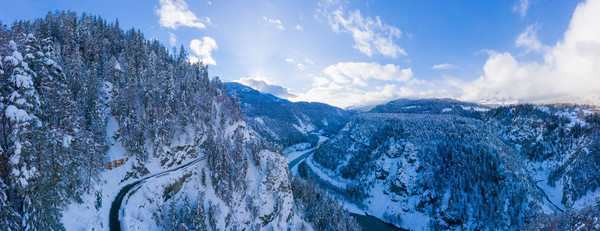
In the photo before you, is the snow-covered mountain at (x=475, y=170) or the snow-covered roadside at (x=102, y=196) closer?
the snow-covered roadside at (x=102, y=196)

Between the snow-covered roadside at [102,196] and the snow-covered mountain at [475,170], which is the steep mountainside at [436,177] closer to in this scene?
the snow-covered mountain at [475,170]

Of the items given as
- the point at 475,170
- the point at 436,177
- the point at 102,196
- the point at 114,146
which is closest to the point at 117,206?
the point at 102,196

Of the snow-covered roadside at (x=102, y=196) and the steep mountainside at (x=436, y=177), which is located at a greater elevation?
the snow-covered roadside at (x=102, y=196)

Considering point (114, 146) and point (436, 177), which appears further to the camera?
point (436, 177)

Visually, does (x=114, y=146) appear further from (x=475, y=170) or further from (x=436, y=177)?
(x=475, y=170)

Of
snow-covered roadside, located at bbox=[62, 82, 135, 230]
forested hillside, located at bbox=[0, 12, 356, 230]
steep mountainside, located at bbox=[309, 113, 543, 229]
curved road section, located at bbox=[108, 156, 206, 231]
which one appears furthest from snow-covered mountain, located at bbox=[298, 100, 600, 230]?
snow-covered roadside, located at bbox=[62, 82, 135, 230]

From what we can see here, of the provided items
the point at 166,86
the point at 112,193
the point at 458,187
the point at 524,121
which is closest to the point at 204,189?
→ the point at 112,193

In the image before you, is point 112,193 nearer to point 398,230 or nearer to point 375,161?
point 398,230

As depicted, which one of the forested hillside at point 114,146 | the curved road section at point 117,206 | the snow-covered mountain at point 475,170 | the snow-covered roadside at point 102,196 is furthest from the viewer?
the snow-covered mountain at point 475,170

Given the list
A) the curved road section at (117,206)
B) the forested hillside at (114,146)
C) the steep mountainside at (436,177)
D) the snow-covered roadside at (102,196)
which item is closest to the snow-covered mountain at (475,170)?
the steep mountainside at (436,177)
